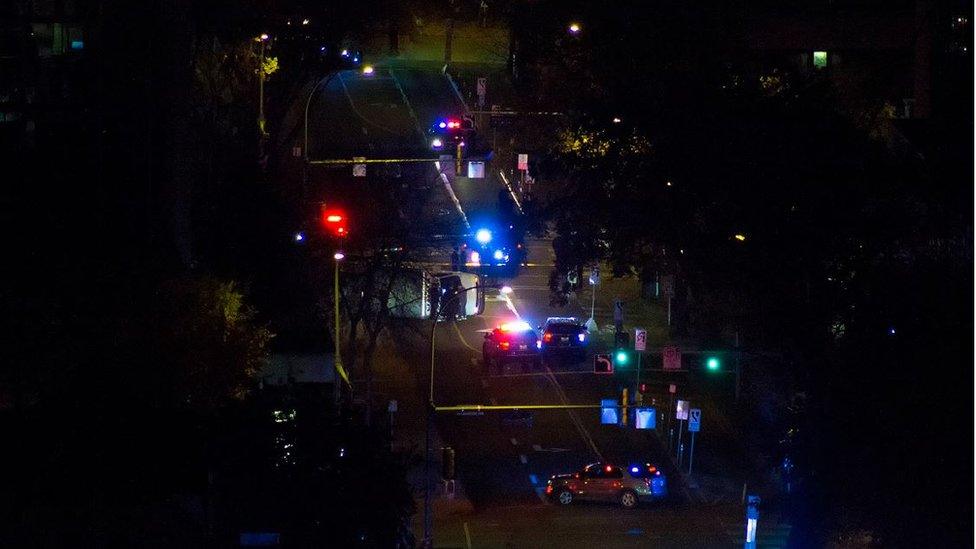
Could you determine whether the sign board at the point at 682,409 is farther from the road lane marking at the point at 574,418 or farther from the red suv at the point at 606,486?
the road lane marking at the point at 574,418

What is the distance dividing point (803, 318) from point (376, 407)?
1857 centimetres

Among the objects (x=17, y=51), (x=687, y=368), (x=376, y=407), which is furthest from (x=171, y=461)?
(x=687, y=368)

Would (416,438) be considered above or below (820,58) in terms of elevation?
below

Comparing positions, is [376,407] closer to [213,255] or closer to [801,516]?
[213,255]

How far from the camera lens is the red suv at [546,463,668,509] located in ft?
119

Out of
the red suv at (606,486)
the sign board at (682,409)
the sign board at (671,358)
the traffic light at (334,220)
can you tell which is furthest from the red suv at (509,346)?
the traffic light at (334,220)

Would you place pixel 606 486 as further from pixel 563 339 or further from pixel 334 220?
pixel 334 220

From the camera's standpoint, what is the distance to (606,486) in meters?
36.3

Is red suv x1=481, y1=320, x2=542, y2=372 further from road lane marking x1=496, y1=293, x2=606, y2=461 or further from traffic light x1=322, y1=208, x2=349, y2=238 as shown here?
traffic light x1=322, y1=208, x2=349, y2=238

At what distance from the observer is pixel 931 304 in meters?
20.5

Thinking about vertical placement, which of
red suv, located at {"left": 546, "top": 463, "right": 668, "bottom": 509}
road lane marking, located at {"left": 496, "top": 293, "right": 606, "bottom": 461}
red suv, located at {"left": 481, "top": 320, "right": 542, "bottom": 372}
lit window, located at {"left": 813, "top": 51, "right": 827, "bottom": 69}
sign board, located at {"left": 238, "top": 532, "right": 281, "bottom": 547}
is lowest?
red suv, located at {"left": 546, "top": 463, "right": 668, "bottom": 509}

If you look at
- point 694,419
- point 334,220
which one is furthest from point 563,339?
point 334,220

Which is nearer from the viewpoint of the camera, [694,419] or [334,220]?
[334,220]

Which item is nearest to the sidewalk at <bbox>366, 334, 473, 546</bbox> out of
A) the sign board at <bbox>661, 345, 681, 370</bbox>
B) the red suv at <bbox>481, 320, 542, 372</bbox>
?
the red suv at <bbox>481, 320, 542, 372</bbox>
